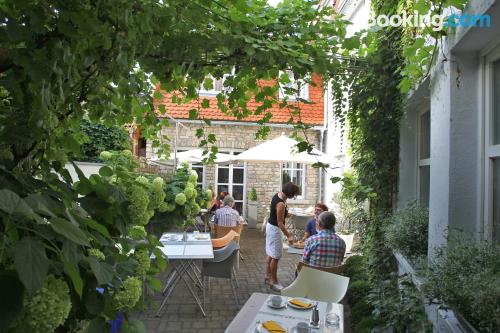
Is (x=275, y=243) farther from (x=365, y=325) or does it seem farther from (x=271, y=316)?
(x=271, y=316)

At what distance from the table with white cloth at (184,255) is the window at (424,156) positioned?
2642 millimetres

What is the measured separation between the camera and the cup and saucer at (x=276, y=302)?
3434mm

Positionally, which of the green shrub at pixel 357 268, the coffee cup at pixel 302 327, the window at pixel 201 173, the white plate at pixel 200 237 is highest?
the window at pixel 201 173

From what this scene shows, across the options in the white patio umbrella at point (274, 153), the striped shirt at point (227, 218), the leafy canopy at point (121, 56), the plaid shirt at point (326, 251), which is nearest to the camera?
the leafy canopy at point (121, 56)

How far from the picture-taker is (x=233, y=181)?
47.3ft

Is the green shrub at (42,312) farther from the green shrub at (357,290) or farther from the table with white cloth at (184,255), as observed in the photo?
the green shrub at (357,290)

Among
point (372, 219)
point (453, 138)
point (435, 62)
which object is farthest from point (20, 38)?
point (372, 219)

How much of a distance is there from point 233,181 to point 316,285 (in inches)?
394

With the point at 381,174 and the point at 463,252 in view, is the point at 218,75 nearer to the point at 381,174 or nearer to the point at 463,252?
the point at 463,252

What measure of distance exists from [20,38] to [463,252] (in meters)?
2.32

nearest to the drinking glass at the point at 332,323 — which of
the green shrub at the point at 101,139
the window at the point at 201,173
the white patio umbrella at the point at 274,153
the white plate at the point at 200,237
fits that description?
the white plate at the point at 200,237

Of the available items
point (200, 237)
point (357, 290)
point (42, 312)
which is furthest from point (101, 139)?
point (42, 312)

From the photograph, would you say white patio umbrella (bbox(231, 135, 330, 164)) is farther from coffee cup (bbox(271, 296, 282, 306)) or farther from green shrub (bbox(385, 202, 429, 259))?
coffee cup (bbox(271, 296, 282, 306))

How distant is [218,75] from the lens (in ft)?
8.70
